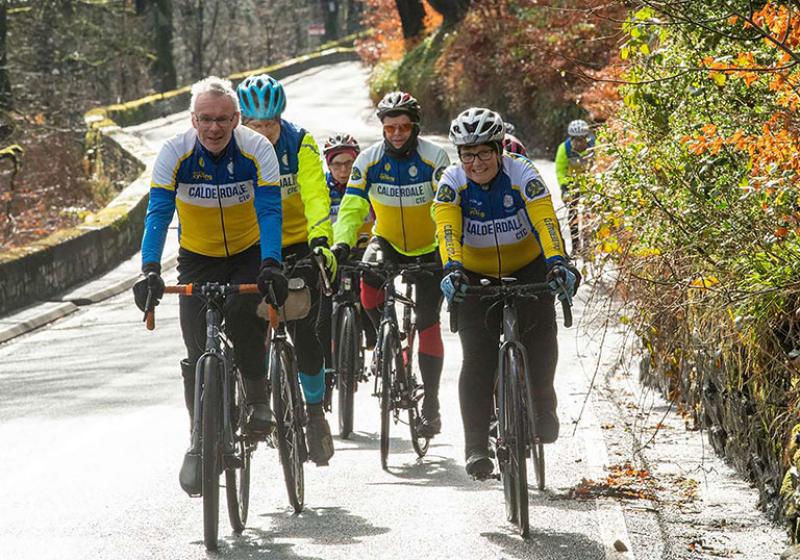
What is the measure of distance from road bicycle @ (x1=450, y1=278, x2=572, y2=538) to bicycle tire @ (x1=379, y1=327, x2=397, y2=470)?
1.58 metres

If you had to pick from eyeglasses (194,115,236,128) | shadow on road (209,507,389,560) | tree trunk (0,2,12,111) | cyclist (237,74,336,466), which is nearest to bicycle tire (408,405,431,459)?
cyclist (237,74,336,466)

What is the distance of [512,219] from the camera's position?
766 centimetres

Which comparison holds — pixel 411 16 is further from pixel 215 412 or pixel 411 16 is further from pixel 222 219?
pixel 215 412

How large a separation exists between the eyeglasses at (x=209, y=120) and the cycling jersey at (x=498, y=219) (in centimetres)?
122

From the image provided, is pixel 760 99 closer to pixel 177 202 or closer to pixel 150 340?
pixel 177 202

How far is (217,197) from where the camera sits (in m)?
7.18

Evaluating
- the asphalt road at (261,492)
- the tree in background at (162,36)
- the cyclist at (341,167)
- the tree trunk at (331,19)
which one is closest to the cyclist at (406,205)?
the asphalt road at (261,492)

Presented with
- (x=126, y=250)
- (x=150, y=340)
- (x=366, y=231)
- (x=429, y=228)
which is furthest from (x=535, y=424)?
(x=126, y=250)

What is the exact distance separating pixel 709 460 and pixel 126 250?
15.5 metres

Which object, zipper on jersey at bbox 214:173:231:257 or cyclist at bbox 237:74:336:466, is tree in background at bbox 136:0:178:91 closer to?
cyclist at bbox 237:74:336:466

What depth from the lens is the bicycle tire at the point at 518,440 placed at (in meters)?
6.93

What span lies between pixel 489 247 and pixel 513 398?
97cm

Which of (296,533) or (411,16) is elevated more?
(411,16)

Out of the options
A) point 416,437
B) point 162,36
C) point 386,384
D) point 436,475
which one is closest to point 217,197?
point 386,384
